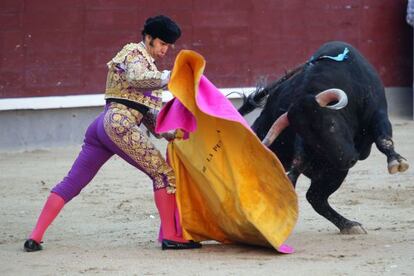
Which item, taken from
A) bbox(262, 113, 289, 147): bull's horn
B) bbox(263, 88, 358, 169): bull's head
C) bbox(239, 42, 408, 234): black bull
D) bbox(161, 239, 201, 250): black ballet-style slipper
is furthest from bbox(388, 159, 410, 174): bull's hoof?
bbox(161, 239, 201, 250): black ballet-style slipper

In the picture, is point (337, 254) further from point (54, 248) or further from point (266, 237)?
point (54, 248)

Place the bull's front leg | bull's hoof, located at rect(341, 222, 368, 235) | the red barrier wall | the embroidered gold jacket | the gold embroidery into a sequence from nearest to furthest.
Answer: the embroidered gold jacket < the gold embroidery < the bull's front leg < bull's hoof, located at rect(341, 222, 368, 235) < the red barrier wall

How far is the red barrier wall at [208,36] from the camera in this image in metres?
8.83

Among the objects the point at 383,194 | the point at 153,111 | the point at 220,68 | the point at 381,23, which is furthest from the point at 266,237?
the point at 381,23

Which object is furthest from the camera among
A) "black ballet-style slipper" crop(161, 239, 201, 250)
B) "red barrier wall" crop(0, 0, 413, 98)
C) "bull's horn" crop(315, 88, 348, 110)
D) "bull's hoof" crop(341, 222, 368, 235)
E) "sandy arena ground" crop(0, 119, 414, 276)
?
"red barrier wall" crop(0, 0, 413, 98)

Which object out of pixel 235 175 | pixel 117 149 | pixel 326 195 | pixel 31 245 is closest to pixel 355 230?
pixel 326 195

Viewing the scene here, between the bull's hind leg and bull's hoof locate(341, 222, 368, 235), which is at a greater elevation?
the bull's hind leg

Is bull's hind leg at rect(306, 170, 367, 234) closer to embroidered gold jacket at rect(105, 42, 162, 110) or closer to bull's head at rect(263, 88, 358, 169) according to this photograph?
bull's head at rect(263, 88, 358, 169)

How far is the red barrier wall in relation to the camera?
883 centimetres

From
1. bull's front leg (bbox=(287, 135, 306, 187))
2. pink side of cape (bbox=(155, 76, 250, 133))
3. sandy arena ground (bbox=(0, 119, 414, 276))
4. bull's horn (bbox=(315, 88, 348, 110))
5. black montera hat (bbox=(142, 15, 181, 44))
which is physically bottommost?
sandy arena ground (bbox=(0, 119, 414, 276))

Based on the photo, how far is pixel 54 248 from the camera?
5.20m

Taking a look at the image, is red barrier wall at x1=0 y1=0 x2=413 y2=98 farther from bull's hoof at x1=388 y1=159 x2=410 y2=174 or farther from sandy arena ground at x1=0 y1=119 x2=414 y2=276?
bull's hoof at x1=388 y1=159 x2=410 y2=174

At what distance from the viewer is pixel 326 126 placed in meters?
5.14

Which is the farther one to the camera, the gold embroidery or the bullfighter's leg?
the bullfighter's leg
